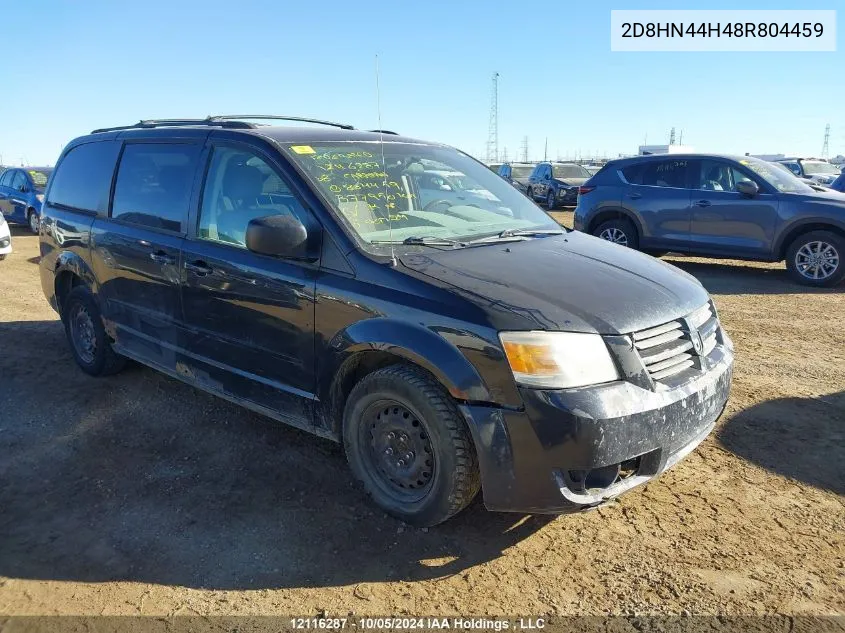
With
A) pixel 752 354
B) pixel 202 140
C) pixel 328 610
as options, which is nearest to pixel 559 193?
pixel 752 354

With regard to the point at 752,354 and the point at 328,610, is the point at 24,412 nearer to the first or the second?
the point at 328,610

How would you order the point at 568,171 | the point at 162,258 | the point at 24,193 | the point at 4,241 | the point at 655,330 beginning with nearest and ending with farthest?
the point at 655,330, the point at 162,258, the point at 4,241, the point at 24,193, the point at 568,171

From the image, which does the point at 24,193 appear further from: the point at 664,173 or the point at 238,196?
the point at 238,196

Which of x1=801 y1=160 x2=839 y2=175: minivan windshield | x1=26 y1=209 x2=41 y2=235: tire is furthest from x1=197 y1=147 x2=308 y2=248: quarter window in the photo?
x1=801 y1=160 x2=839 y2=175: minivan windshield

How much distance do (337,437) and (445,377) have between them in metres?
0.89

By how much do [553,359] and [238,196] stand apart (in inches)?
85.3

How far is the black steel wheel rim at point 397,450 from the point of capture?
9.99 feet

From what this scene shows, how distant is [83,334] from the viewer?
532 cm

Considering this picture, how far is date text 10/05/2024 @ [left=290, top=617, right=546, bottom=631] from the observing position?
252 cm

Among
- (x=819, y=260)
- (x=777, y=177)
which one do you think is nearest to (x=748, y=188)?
(x=777, y=177)

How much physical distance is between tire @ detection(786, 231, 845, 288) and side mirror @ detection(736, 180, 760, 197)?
2.79 feet

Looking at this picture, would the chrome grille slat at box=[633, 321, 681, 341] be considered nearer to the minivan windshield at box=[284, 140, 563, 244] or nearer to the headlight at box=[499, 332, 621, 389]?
the headlight at box=[499, 332, 621, 389]

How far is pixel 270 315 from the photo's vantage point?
3.51 m

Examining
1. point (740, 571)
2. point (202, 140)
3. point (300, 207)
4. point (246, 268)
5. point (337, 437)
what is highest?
point (202, 140)
